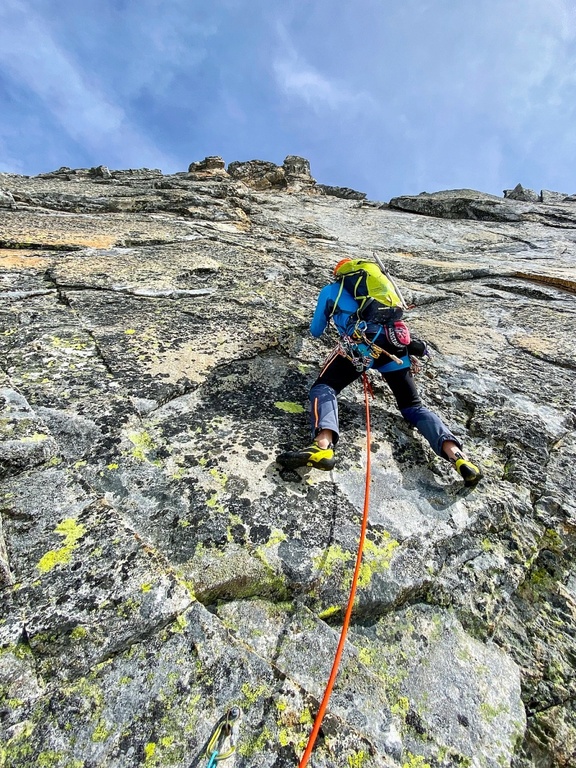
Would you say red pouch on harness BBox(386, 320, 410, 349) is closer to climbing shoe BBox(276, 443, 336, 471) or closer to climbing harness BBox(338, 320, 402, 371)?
climbing harness BBox(338, 320, 402, 371)

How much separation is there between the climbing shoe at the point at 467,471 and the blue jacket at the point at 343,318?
1.41 metres

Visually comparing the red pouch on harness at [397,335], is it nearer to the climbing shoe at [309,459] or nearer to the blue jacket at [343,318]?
the blue jacket at [343,318]

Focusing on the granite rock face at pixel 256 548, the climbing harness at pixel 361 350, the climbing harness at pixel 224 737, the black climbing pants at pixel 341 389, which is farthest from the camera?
the climbing harness at pixel 361 350

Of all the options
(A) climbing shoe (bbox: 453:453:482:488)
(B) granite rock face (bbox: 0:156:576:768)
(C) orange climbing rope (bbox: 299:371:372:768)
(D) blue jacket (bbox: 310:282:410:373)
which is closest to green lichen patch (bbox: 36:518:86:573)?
(B) granite rock face (bbox: 0:156:576:768)

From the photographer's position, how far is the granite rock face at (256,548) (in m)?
2.19

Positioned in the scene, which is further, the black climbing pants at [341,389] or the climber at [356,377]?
the black climbing pants at [341,389]

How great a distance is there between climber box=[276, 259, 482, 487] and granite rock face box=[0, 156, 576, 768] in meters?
0.21

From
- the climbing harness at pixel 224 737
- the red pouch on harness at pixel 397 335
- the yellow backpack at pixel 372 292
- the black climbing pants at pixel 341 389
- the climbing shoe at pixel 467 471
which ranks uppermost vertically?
the yellow backpack at pixel 372 292

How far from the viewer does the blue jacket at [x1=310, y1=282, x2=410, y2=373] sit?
4.85m

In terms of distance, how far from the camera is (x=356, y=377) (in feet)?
15.8

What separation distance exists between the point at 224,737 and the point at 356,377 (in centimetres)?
353

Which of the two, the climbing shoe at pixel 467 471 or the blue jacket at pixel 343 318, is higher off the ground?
the blue jacket at pixel 343 318

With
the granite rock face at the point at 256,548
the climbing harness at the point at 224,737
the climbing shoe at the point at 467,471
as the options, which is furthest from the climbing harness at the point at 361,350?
the climbing harness at the point at 224,737

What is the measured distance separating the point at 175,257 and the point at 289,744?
7.88 m
